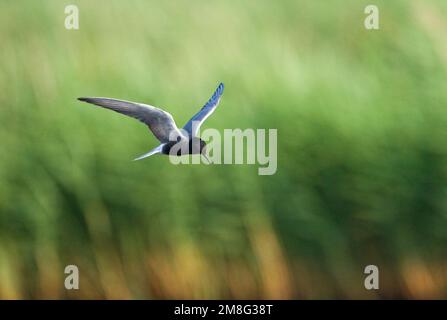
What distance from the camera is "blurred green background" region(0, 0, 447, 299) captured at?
2029 mm

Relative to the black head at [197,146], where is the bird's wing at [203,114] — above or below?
above

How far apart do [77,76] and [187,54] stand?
343 millimetres

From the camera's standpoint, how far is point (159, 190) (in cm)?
205

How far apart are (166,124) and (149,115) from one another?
0.05m

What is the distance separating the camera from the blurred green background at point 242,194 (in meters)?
2.03

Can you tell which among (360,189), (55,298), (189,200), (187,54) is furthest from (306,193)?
(55,298)

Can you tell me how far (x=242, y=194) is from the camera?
205cm

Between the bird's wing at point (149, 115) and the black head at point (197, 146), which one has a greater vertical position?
the bird's wing at point (149, 115)

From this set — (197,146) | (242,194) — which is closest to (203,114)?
(197,146)

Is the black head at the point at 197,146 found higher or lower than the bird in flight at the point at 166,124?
lower

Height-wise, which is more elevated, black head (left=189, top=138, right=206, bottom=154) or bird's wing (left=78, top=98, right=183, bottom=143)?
bird's wing (left=78, top=98, right=183, bottom=143)

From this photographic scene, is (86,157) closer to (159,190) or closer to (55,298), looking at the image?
(159,190)

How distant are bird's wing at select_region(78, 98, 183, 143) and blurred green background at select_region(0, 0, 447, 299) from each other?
0.21ft

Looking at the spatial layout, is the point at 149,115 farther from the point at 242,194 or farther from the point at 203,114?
the point at 242,194
